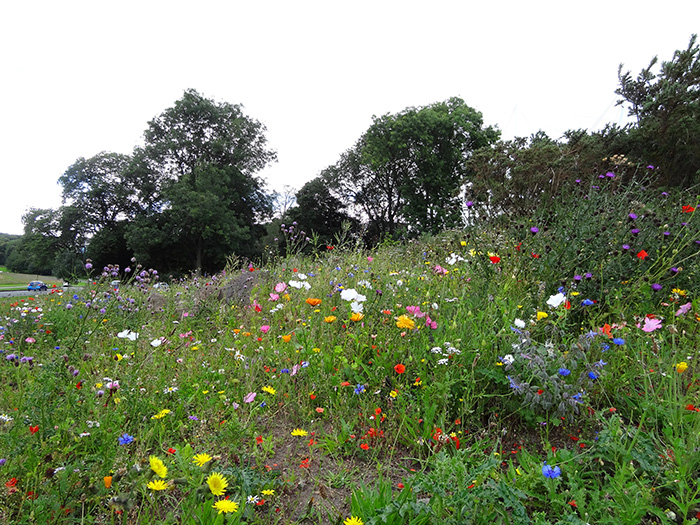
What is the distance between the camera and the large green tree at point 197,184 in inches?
716

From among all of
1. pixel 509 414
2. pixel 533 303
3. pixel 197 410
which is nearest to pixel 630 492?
pixel 509 414

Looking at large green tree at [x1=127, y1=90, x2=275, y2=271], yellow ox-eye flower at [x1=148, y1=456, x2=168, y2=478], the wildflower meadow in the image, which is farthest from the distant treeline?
Answer: yellow ox-eye flower at [x1=148, y1=456, x2=168, y2=478]

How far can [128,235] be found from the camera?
1833 centimetres

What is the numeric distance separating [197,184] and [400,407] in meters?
19.3

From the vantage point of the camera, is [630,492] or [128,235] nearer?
[630,492]

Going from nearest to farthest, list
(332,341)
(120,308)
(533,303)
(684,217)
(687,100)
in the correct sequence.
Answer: (332,341)
(533,303)
(684,217)
(120,308)
(687,100)

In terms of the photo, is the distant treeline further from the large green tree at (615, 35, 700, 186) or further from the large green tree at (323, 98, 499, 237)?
the large green tree at (615, 35, 700, 186)

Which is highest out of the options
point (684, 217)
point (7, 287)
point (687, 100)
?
point (687, 100)

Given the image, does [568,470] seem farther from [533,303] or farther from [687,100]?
[687,100]

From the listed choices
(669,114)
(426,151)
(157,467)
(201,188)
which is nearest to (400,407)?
(157,467)

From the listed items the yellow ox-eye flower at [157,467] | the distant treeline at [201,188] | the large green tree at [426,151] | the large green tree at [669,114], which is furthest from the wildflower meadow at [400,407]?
the large green tree at [426,151]

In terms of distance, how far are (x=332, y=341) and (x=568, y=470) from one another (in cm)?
144

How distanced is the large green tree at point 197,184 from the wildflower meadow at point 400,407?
16.3 m

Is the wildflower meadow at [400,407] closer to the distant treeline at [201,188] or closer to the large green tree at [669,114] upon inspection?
the large green tree at [669,114]
